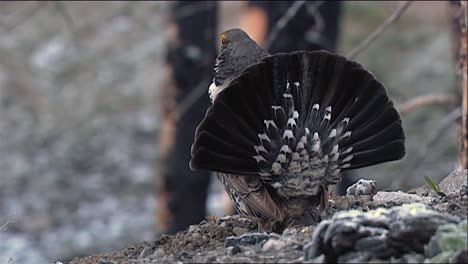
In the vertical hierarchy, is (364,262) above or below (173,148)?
below

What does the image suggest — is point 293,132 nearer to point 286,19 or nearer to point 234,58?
point 234,58

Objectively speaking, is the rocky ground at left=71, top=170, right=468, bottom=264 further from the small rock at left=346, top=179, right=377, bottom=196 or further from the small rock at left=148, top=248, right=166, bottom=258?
the small rock at left=346, top=179, right=377, bottom=196

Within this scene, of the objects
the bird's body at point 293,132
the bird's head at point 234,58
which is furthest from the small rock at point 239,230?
the bird's head at point 234,58

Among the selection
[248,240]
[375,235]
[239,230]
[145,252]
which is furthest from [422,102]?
[375,235]

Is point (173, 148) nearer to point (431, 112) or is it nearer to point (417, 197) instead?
point (417, 197)

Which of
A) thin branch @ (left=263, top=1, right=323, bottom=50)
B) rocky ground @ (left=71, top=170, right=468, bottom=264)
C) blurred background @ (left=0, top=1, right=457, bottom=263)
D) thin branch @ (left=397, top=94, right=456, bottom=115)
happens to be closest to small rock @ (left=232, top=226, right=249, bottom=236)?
rocky ground @ (left=71, top=170, right=468, bottom=264)

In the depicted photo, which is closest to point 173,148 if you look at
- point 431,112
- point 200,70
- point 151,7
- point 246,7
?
point 200,70

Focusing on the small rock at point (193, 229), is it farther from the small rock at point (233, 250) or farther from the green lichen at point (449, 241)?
the green lichen at point (449, 241)
